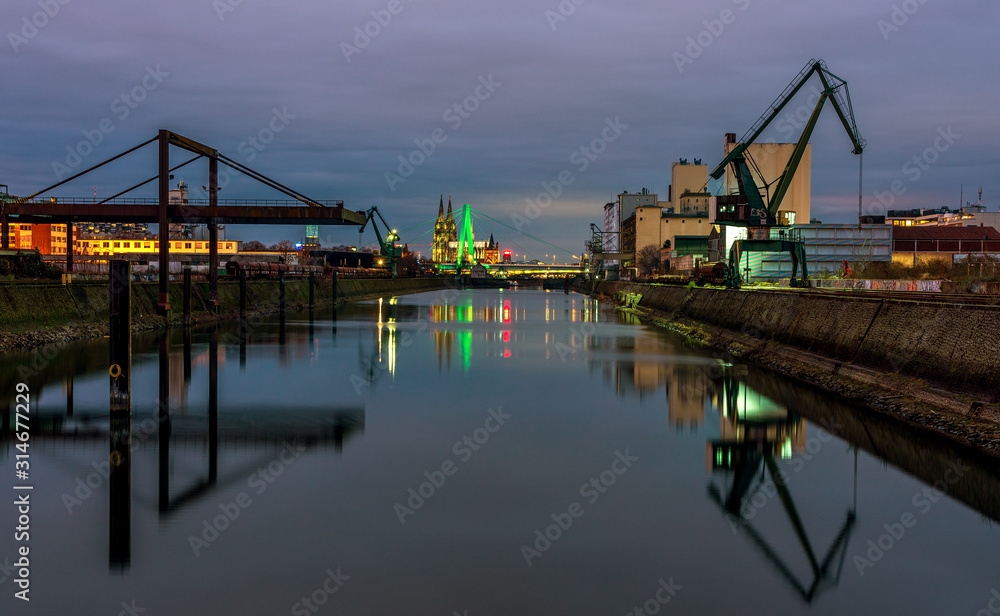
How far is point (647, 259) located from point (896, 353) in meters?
145

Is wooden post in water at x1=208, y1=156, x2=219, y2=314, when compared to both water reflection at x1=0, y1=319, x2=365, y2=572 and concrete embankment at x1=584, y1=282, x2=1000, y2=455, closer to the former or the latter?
water reflection at x1=0, y1=319, x2=365, y2=572

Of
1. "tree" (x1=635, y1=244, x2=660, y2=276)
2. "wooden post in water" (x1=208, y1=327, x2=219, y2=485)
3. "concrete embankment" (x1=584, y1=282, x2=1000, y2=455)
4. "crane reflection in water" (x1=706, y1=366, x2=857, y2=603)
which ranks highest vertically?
"tree" (x1=635, y1=244, x2=660, y2=276)

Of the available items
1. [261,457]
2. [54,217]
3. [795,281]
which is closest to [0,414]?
[261,457]

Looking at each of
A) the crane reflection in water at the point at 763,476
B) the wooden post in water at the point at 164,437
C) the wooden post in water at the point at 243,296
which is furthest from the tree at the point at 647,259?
the crane reflection in water at the point at 763,476

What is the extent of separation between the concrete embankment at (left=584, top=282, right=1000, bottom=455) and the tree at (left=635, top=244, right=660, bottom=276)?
126m

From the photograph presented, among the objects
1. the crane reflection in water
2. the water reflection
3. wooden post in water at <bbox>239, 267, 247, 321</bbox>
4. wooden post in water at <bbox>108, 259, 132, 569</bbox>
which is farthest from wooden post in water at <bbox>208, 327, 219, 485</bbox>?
Result: wooden post in water at <bbox>239, 267, 247, 321</bbox>

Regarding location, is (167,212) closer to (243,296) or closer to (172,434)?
(243,296)

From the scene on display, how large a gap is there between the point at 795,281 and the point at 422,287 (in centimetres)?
12303

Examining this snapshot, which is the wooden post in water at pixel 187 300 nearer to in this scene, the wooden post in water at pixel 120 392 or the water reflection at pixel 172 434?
the water reflection at pixel 172 434

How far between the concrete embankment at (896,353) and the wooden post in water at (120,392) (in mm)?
15752

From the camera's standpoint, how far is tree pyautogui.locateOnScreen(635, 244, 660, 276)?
163750 millimetres

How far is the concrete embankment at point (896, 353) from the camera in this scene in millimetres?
17406

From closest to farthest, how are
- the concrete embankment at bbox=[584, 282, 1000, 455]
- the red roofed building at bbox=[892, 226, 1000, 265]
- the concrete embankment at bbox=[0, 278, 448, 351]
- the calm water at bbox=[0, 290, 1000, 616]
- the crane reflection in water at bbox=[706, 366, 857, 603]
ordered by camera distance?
the calm water at bbox=[0, 290, 1000, 616]
the crane reflection in water at bbox=[706, 366, 857, 603]
the concrete embankment at bbox=[584, 282, 1000, 455]
the concrete embankment at bbox=[0, 278, 448, 351]
the red roofed building at bbox=[892, 226, 1000, 265]

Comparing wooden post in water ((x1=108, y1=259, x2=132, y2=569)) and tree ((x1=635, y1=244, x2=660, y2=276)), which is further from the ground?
tree ((x1=635, y1=244, x2=660, y2=276))
